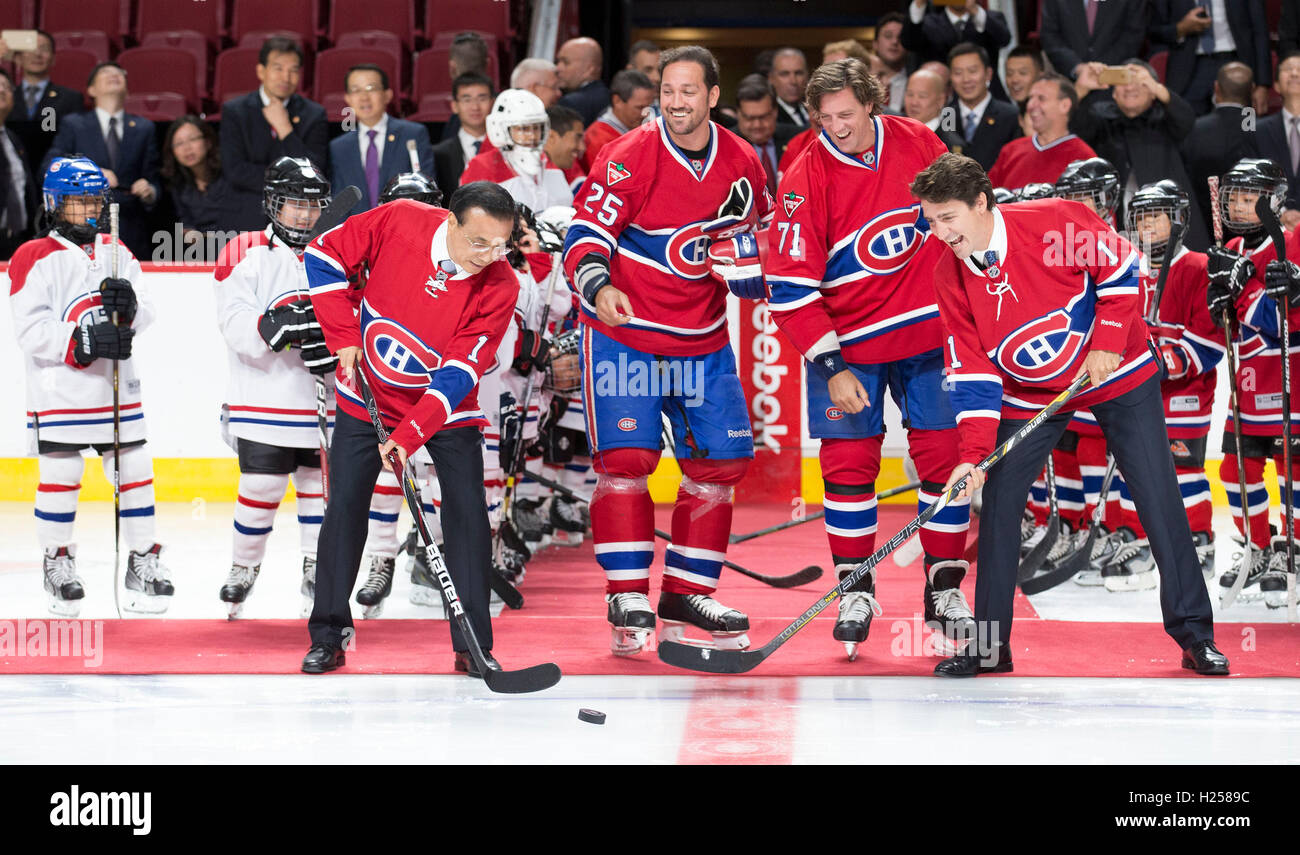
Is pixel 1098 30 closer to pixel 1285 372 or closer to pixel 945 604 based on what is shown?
pixel 1285 372

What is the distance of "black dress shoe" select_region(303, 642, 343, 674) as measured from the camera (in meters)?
3.60

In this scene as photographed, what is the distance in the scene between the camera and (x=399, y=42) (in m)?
8.38

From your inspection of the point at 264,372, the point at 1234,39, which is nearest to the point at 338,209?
the point at 264,372

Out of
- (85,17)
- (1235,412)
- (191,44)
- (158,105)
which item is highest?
(85,17)

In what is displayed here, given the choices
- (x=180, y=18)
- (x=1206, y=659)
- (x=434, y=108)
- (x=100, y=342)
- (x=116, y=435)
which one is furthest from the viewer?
(x=180, y=18)

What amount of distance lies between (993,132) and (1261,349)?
221cm

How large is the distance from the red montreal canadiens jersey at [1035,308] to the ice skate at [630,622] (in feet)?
2.89

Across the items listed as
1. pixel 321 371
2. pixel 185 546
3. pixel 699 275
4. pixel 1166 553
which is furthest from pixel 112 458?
pixel 1166 553

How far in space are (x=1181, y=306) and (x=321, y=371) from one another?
8.60 feet

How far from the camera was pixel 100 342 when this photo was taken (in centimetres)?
426

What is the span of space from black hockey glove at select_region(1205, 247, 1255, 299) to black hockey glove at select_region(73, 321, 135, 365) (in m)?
3.10

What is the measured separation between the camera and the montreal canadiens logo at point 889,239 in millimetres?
3760

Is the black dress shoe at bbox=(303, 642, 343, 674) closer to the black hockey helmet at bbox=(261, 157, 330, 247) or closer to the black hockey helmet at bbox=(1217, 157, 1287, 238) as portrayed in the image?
the black hockey helmet at bbox=(261, 157, 330, 247)

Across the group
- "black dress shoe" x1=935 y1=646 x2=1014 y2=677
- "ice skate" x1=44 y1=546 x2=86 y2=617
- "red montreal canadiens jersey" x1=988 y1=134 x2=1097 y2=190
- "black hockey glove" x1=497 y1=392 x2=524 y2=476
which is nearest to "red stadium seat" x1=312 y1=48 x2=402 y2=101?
"red montreal canadiens jersey" x1=988 y1=134 x2=1097 y2=190
